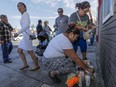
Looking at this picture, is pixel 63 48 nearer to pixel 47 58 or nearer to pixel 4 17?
pixel 47 58

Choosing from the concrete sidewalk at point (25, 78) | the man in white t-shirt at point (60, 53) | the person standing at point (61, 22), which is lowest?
the concrete sidewalk at point (25, 78)

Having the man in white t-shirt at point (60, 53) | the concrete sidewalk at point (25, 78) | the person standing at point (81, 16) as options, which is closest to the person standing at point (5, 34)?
the concrete sidewalk at point (25, 78)

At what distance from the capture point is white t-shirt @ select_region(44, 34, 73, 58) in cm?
456

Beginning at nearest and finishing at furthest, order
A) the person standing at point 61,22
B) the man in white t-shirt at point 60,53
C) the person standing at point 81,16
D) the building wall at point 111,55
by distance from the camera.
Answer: the building wall at point 111,55
the man in white t-shirt at point 60,53
the person standing at point 81,16
the person standing at point 61,22

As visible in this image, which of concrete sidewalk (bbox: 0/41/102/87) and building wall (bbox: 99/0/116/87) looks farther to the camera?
concrete sidewalk (bbox: 0/41/102/87)

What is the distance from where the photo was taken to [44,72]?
6469mm

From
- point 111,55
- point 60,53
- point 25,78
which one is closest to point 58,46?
point 60,53

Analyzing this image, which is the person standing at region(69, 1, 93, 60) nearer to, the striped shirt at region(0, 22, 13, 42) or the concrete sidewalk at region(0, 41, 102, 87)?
the concrete sidewalk at region(0, 41, 102, 87)

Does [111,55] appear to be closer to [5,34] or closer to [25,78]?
[25,78]

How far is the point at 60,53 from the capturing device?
4.92 m

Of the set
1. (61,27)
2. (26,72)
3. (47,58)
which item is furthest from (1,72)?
(61,27)

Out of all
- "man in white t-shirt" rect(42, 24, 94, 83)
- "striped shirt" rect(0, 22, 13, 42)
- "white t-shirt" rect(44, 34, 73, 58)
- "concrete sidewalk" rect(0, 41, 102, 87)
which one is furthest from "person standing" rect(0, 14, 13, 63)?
"white t-shirt" rect(44, 34, 73, 58)

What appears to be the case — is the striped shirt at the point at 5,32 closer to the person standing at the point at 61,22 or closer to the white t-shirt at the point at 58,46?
the person standing at the point at 61,22

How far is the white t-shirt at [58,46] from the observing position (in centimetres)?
456
